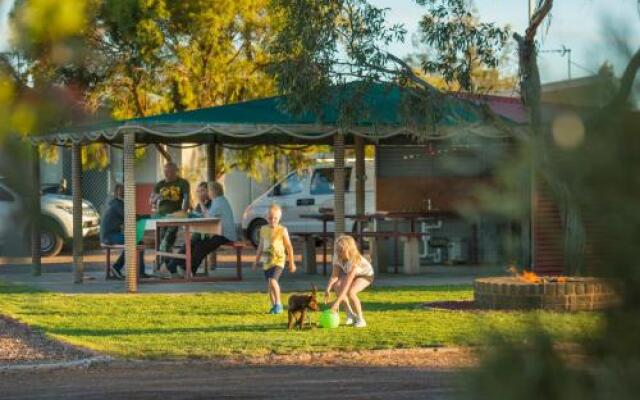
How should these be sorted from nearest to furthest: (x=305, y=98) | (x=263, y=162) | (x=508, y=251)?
(x=508, y=251), (x=305, y=98), (x=263, y=162)

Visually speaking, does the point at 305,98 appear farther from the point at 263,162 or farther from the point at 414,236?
the point at 263,162

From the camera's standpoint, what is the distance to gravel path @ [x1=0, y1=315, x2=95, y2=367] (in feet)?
37.5

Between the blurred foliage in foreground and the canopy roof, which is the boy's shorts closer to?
the canopy roof

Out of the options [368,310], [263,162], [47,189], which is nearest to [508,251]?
[47,189]

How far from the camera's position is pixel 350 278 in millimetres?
12984

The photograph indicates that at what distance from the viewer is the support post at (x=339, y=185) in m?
18.3

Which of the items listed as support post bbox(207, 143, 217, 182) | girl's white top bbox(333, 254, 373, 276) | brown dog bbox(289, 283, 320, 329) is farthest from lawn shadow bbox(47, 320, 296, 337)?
support post bbox(207, 143, 217, 182)

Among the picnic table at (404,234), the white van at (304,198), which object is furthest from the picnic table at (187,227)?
the white van at (304,198)

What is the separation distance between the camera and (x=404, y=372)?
10273 mm

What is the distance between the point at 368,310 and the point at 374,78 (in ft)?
11.8

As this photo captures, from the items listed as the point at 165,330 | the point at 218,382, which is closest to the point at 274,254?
the point at 165,330

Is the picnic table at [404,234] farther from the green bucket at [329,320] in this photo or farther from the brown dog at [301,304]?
the brown dog at [301,304]

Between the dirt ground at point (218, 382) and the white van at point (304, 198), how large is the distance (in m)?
16.9

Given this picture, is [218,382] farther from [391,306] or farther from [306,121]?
[306,121]
